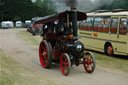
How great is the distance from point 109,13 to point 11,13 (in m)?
63.4

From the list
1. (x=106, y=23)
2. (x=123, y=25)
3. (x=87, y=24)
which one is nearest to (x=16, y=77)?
(x=123, y=25)

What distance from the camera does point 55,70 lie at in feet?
31.5

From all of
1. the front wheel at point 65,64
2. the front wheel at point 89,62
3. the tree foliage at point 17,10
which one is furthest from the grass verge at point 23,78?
the tree foliage at point 17,10

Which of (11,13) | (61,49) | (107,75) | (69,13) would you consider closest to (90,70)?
(107,75)

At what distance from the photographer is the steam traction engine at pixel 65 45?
8.68 m

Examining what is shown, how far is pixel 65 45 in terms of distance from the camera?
8.83 m

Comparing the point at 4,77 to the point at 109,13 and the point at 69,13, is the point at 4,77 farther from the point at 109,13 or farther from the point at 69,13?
the point at 109,13

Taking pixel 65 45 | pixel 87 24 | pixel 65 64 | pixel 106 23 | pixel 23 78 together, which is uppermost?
pixel 106 23

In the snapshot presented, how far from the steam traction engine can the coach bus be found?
3216 mm

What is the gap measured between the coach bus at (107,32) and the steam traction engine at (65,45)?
127 inches

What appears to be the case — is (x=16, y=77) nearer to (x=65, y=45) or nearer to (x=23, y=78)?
(x=23, y=78)

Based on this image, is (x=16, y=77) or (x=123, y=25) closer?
(x=16, y=77)

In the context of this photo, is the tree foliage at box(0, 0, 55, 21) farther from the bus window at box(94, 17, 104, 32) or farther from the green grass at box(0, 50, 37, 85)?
the green grass at box(0, 50, 37, 85)

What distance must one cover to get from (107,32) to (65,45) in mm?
5225
